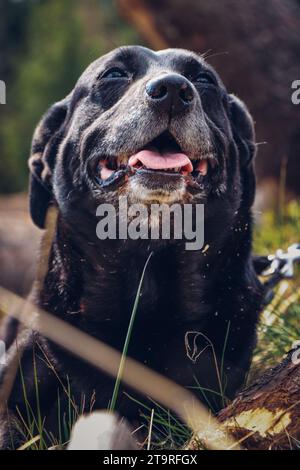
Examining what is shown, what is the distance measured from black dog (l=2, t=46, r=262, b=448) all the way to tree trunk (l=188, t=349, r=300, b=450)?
59cm

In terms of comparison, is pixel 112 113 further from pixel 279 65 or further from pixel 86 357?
pixel 279 65

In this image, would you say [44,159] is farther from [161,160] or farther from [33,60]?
[33,60]

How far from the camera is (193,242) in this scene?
359 cm

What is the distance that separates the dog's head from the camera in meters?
3.32

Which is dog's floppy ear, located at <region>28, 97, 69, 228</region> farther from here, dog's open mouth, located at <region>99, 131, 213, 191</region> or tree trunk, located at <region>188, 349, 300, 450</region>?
tree trunk, located at <region>188, 349, 300, 450</region>

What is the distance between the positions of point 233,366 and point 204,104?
4.22 feet

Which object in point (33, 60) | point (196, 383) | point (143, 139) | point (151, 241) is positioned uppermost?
point (33, 60)

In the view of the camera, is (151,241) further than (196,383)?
Yes

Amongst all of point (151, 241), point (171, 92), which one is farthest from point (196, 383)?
point (171, 92)

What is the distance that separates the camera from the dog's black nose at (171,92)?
3248mm

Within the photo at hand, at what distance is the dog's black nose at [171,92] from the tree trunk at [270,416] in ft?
4.09

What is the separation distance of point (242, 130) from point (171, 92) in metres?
0.96

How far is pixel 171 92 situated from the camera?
Answer: 3268mm

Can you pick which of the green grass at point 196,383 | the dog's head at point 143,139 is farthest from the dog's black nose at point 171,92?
the green grass at point 196,383
